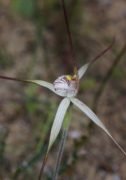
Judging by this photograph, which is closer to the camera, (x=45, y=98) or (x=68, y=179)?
(x=68, y=179)

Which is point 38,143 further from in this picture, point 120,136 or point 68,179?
point 120,136

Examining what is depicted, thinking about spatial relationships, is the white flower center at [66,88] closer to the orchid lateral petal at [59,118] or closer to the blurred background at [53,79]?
the orchid lateral petal at [59,118]

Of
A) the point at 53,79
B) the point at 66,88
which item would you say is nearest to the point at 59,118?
the point at 66,88

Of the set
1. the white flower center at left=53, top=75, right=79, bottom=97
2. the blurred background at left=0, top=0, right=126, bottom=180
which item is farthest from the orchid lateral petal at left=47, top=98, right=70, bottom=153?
the blurred background at left=0, top=0, right=126, bottom=180

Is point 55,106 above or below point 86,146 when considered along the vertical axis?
above

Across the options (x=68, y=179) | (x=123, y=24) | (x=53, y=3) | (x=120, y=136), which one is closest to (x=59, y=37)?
(x=53, y=3)

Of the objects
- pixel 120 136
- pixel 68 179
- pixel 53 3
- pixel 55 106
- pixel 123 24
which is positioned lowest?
pixel 68 179

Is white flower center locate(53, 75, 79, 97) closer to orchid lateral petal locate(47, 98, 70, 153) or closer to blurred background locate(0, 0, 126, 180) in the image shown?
orchid lateral petal locate(47, 98, 70, 153)

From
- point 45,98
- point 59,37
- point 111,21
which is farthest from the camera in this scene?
point 111,21

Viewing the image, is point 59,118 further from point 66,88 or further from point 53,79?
point 53,79

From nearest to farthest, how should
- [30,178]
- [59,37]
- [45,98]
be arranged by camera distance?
1. [30,178]
2. [45,98]
3. [59,37]
